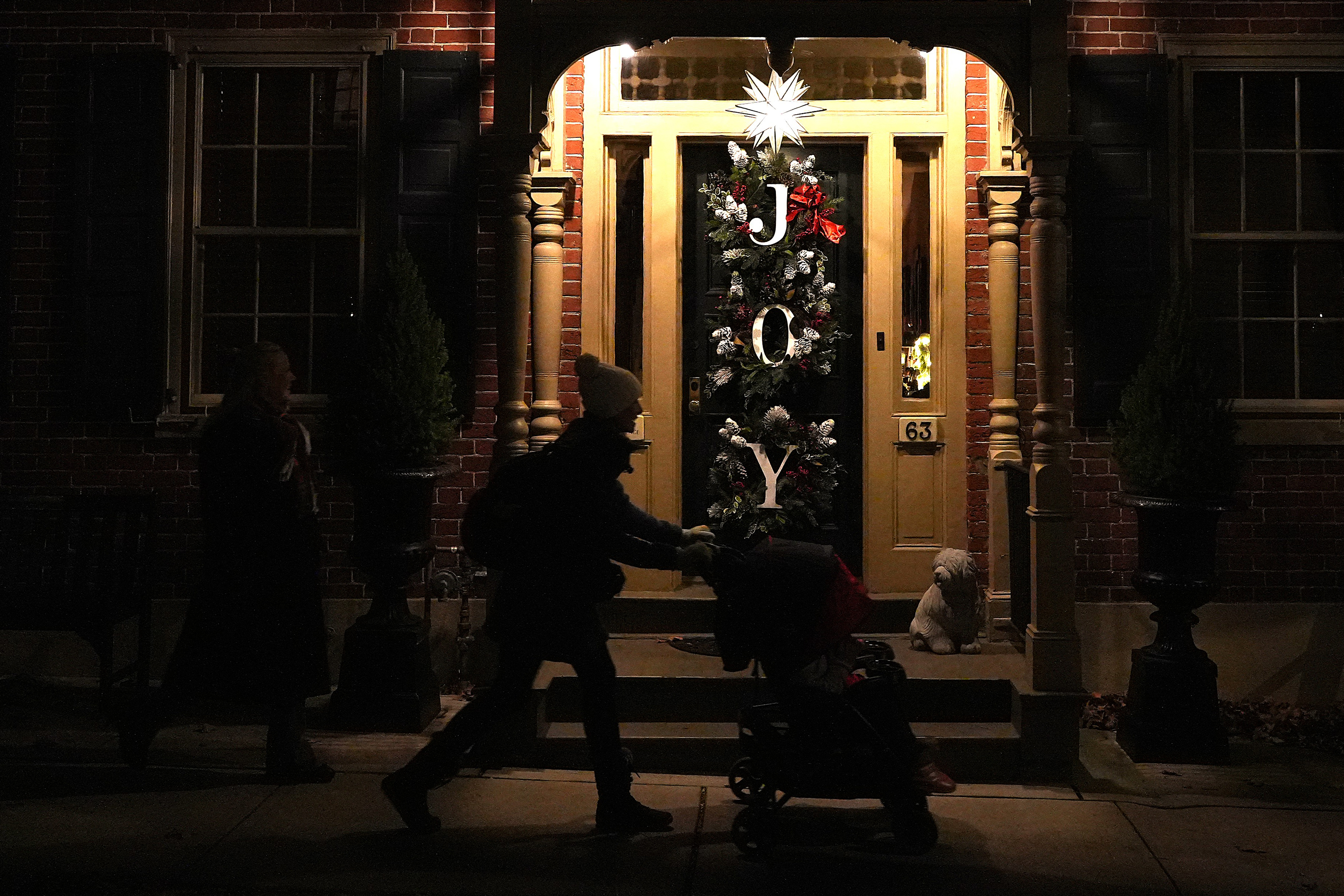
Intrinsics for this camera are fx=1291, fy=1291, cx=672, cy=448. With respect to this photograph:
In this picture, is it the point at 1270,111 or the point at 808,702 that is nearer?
the point at 808,702

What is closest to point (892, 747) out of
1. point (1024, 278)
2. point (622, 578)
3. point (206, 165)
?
point (622, 578)

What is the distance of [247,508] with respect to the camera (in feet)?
16.1

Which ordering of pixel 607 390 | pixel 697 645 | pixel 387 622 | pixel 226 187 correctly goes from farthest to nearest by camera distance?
1. pixel 226 187
2. pixel 697 645
3. pixel 387 622
4. pixel 607 390

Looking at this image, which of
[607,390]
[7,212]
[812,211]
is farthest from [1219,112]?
[7,212]

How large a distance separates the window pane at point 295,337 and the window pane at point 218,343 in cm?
9

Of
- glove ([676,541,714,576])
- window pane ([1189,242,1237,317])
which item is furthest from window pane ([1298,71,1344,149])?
glove ([676,541,714,576])

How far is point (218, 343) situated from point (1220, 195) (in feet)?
17.4

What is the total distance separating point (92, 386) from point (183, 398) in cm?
45

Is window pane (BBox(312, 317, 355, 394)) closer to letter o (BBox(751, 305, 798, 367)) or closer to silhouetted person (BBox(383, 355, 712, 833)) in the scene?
letter o (BBox(751, 305, 798, 367))

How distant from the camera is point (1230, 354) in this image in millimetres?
6664

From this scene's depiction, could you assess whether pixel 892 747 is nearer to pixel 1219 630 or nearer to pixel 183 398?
pixel 1219 630

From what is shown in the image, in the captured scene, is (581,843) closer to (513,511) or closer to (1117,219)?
(513,511)

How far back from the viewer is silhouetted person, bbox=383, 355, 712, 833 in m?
4.34

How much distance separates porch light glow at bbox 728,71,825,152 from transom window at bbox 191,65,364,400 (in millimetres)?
2091
